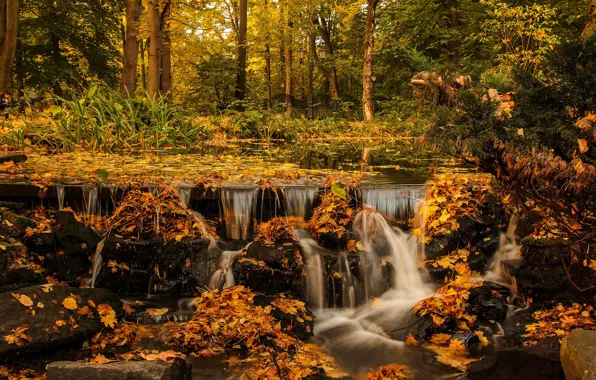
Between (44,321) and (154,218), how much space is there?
7.37 feet

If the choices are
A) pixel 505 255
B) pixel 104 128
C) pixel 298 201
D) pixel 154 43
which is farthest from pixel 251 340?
pixel 154 43

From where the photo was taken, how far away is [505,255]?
6293 millimetres

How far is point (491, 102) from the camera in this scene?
11.6ft

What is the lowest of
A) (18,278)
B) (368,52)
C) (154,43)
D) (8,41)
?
(18,278)

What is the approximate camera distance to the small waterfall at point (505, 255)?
6055mm

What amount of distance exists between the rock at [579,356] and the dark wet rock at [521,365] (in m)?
0.30

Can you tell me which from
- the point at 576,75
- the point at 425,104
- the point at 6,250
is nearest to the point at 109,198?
the point at 6,250

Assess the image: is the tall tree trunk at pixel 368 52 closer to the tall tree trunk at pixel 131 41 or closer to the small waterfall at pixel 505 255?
the tall tree trunk at pixel 131 41

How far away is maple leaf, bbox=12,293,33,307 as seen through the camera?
427 cm

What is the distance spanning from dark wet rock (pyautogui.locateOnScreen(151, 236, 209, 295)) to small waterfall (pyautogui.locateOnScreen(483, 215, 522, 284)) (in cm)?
352

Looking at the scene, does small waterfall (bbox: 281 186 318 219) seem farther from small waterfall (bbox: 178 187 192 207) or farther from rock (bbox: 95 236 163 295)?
rock (bbox: 95 236 163 295)

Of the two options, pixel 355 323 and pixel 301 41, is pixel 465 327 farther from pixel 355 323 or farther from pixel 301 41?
pixel 301 41

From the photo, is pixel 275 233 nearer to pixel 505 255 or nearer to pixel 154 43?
pixel 505 255

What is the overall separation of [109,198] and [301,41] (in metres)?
28.5
